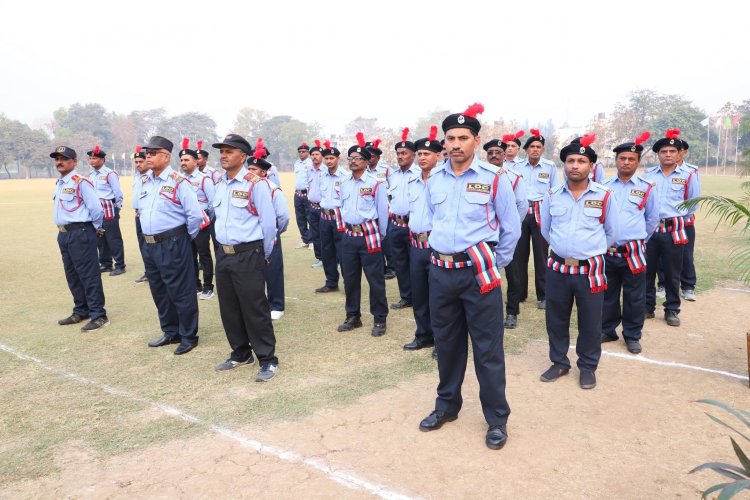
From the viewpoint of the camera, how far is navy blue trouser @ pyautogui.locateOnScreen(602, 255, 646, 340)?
5324 millimetres

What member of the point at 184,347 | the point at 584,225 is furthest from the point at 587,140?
the point at 184,347

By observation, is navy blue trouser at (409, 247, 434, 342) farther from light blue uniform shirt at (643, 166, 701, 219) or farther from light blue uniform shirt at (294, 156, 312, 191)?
light blue uniform shirt at (294, 156, 312, 191)

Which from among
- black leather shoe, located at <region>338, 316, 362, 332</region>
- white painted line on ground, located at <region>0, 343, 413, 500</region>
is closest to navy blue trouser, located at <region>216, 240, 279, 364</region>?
white painted line on ground, located at <region>0, 343, 413, 500</region>

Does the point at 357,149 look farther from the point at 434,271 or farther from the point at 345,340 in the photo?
the point at 434,271

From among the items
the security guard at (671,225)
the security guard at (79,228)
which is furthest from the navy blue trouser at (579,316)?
the security guard at (79,228)

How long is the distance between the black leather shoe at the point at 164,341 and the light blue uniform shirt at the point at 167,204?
1.20 m

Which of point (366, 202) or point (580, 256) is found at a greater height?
point (366, 202)

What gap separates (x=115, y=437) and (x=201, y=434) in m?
0.63

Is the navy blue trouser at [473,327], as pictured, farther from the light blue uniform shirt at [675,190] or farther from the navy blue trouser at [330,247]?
the navy blue trouser at [330,247]

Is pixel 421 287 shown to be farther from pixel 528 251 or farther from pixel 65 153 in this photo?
pixel 65 153

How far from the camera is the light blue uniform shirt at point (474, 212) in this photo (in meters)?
3.55

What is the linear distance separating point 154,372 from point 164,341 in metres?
0.79

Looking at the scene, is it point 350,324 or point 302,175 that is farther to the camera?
point 302,175

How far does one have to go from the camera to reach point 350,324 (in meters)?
6.16
